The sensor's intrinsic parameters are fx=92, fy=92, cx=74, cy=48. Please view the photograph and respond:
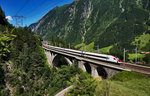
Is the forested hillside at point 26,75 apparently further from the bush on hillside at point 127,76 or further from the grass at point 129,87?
the grass at point 129,87

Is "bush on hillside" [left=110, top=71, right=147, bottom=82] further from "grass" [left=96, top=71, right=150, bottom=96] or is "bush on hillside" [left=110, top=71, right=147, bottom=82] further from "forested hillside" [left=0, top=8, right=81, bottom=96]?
"forested hillside" [left=0, top=8, right=81, bottom=96]

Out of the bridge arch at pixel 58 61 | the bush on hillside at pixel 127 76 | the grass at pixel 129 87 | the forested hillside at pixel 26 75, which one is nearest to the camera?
the grass at pixel 129 87

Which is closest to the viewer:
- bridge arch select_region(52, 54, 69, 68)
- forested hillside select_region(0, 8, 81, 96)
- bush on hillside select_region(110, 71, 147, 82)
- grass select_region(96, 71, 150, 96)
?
grass select_region(96, 71, 150, 96)

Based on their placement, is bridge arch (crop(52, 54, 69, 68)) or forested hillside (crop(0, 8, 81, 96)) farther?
bridge arch (crop(52, 54, 69, 68))

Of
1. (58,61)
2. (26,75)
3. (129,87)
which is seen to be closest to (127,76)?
(129,87)

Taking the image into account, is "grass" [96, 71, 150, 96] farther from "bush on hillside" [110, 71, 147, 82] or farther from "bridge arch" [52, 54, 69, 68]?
"bridge arch" [52, 54, 69, 68]

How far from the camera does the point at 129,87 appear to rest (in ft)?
49.6

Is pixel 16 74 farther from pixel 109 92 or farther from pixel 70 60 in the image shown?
pixel 109 92

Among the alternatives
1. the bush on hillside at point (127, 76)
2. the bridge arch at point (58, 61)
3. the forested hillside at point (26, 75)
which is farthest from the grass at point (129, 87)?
the bridge arch at point (58, 61)

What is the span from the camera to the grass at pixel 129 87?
43.7 ft

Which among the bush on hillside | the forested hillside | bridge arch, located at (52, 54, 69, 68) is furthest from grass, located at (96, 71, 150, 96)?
bridge arch, located at (52, 54, 69, 68)

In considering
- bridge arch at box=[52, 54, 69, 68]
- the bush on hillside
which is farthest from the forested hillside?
the bush on hillside

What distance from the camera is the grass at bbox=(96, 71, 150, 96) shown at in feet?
43.7

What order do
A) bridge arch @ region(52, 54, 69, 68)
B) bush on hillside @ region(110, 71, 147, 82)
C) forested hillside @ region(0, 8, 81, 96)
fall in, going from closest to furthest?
bush on hillside @ region(110, 71, 147, 82) → forested hillside @ region(0, 8, 81, 96) → bridge arch @ region(52, 54, 69, 68)
